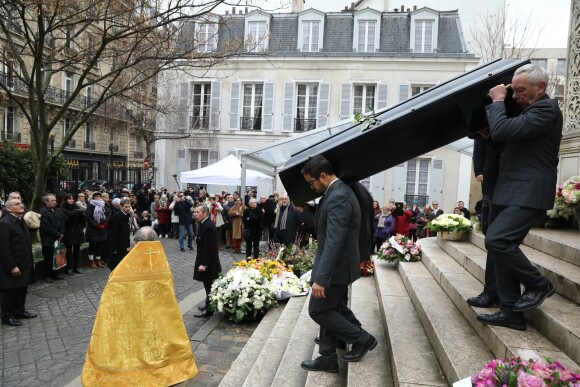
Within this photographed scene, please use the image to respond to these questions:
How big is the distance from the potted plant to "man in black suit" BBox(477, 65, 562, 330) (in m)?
3.62

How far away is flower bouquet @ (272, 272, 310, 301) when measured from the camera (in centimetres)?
651

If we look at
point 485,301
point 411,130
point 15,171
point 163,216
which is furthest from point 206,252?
point 163,216

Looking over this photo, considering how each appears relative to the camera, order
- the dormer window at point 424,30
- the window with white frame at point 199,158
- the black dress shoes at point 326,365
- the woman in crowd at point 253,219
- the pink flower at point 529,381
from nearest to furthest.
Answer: the pink flower at point 529,381, the black dress shoes at point 326,365, the woman in crowd at point 253,219, the dormer window at point 424,30, the window with white frame at point 199,158

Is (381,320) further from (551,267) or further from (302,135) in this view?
(302,135)

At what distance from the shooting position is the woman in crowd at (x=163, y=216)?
14.9 m

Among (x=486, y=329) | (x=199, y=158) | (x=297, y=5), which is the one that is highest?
(x=297, y=5)

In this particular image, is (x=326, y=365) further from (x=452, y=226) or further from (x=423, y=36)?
(x=423, y=36)

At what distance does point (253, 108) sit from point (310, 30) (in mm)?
5318

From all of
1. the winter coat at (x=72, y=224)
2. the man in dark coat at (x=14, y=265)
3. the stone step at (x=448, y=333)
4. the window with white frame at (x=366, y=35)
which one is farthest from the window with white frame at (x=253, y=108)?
the stone step at (x=448, y=333)

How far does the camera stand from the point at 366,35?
23062 mm

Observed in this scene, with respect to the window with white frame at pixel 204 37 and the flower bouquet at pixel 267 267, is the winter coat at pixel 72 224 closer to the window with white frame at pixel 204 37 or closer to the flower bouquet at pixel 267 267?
the flower bouquet at pixel 267 267

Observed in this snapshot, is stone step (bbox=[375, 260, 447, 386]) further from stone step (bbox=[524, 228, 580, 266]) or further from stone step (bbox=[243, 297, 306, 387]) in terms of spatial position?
stone step (bbox=[524, 228, 580, 266])

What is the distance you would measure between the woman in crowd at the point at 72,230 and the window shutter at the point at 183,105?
14.3 meters

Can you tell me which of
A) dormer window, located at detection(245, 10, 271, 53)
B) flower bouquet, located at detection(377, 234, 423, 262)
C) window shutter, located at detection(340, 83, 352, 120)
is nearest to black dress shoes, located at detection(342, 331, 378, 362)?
flower bouquet, located at detection(377, 234, 423, 262)
